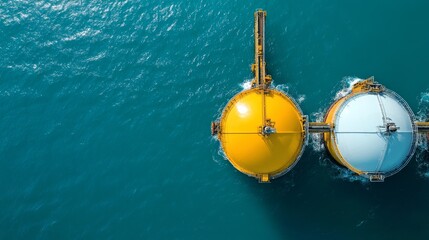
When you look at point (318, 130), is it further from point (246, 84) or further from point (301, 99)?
point (246, 84)

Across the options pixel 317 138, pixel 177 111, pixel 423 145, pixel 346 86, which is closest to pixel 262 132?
pixel 317 138

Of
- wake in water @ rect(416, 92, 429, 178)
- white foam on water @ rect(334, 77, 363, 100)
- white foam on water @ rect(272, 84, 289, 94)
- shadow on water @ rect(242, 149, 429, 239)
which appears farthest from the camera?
white foam on water @ rect(272, 84, 289, 94)

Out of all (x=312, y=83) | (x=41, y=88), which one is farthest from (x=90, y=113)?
(x=312, y=83)

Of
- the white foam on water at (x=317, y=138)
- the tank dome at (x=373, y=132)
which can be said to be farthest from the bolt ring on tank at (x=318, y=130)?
Answer: the white foam on water at (x=317, y=138)

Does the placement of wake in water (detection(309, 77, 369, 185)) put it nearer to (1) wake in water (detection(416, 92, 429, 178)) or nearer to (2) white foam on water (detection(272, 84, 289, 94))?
(2) white foam on water (detection(272, 84, 289, 94))

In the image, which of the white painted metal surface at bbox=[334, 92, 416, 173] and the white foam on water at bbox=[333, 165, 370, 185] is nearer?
the white painted metal surface at bbox=[334, 92, 416, 173]

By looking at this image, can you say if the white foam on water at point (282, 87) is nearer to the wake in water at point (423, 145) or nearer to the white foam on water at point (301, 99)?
the white foam on water at point (301, 99)

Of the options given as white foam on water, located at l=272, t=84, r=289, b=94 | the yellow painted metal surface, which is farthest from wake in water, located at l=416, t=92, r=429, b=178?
the yellow painted metal surface
